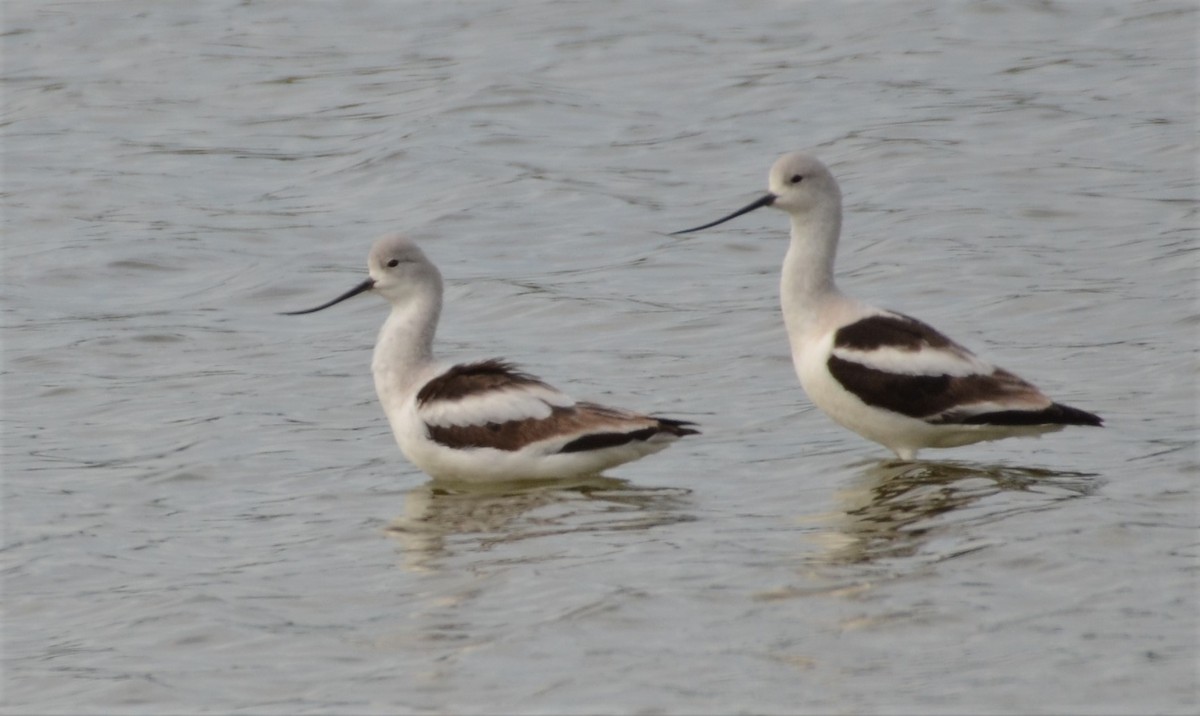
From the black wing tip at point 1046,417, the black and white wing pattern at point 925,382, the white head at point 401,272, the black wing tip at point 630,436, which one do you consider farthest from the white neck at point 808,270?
the white head at point 401,272

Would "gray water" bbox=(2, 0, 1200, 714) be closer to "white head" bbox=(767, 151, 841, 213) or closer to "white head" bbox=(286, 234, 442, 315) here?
"white head" bbox=(286, 234, 442, 315)

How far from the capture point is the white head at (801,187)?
Result: 32.5 ft

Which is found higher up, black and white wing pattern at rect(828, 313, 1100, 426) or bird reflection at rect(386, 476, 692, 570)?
black and white wing pattern at rect(828, 313, 1100, 426)

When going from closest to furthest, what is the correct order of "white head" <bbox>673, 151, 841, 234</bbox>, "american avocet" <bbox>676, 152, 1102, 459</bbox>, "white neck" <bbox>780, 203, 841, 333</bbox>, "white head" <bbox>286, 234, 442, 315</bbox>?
1. "american avocet" <bbox>676, 152, 1102, 459</bbox>
2. "white neck" <bbox>780, 203, 841, 333</bbox>
3. "white head" <bbox>673, 151, 841, 234</bbox>
4. "white head" <bbox>286, 234, 442, 315</bbox>

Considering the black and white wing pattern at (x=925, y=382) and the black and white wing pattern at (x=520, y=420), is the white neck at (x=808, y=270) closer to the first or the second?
the black and white wing pattern at (x=925, y=382)

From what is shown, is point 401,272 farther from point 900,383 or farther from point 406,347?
point 900,383

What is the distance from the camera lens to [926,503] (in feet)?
28.7

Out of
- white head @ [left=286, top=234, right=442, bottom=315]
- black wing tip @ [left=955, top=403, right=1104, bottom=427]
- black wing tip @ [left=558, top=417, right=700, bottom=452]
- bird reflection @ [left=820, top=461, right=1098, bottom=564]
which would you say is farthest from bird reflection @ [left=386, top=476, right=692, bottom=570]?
black wing tip @ [left=955, top=403, right=1104, bottom=427]

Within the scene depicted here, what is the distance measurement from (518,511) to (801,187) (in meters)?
→ 2.33

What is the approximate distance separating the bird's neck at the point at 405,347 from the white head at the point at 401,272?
5 cm

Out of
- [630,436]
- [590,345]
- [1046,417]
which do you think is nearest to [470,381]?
[630,436]

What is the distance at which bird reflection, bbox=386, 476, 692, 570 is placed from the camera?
855cm

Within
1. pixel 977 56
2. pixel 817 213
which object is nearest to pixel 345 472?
pixel 817 213

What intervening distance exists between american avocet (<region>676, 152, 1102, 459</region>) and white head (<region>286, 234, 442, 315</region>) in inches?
74.1
